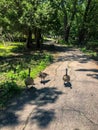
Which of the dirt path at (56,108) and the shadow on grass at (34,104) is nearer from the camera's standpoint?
the dirt path at (56,108)

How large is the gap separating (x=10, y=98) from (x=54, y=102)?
77.6 inches

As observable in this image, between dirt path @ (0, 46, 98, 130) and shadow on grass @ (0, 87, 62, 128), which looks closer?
dirt path @ (0, 46, 98, 130)

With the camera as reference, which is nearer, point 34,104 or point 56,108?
point 56,108

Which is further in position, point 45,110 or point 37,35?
point 37,35

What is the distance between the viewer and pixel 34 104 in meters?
9.62

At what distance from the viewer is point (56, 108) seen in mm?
9102

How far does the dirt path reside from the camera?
784 centimetres

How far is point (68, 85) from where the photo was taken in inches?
475

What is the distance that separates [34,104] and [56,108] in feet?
3.18

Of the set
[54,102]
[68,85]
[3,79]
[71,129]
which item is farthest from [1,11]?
[71,129]

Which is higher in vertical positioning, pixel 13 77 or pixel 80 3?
pixel 80 3

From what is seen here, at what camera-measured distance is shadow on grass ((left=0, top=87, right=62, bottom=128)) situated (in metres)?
8.15

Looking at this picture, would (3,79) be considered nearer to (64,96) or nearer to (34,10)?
(64,96)

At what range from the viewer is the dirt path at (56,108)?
7.84m
